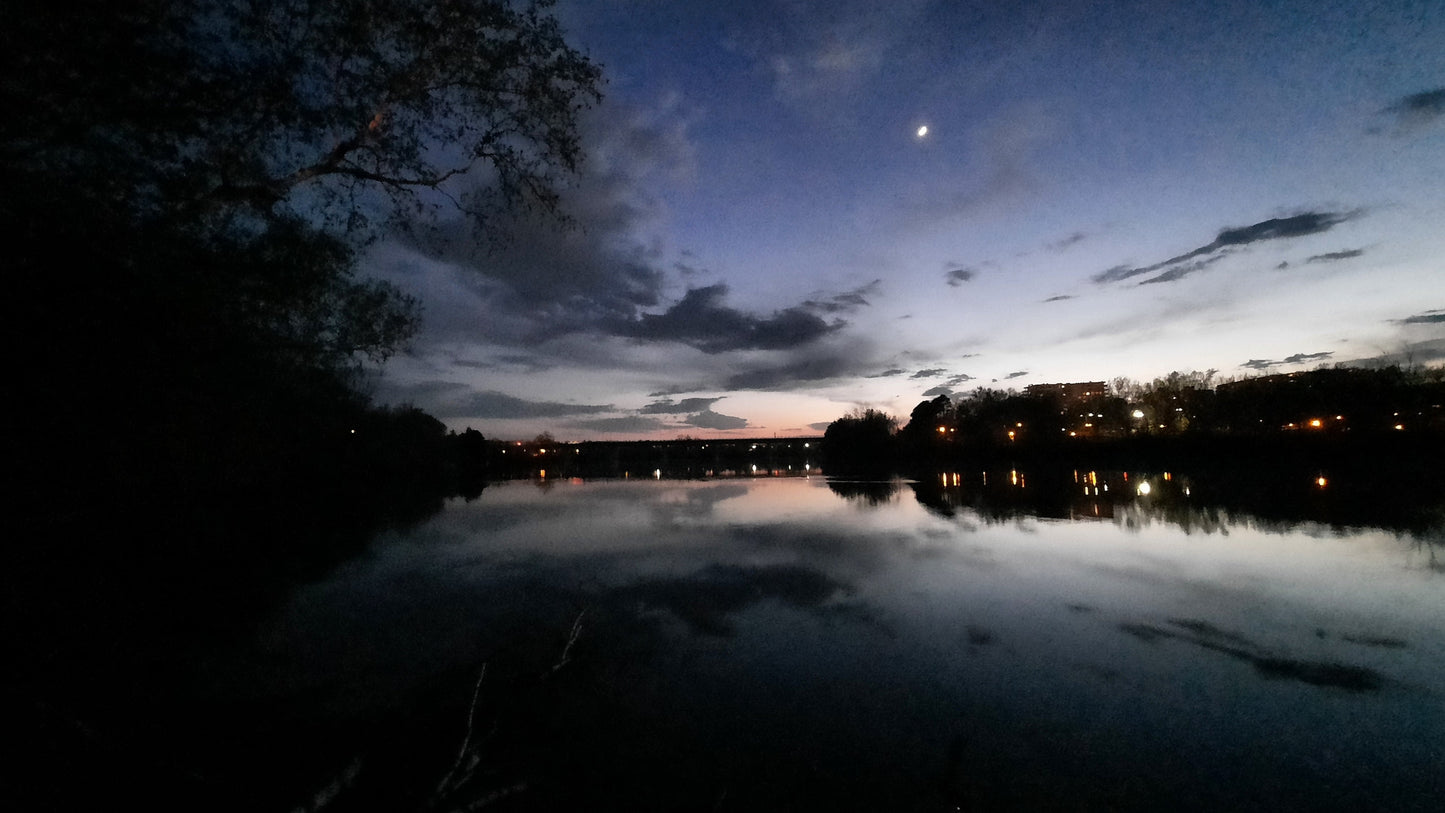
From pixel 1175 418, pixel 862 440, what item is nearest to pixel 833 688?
pixel 862 440

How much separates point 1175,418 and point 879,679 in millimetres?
104541

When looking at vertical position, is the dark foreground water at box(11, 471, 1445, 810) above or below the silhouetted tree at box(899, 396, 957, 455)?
below

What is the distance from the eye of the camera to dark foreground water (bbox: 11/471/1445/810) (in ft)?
14.7

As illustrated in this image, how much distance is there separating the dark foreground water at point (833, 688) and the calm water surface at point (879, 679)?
37 mm

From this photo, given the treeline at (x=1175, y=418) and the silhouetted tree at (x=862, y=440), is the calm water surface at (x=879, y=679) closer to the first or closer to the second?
the treeline at (x=1175, y=418)

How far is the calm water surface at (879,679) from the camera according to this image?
4582 millimetres

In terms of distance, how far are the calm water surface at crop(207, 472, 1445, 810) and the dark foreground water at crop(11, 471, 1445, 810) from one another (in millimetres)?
37

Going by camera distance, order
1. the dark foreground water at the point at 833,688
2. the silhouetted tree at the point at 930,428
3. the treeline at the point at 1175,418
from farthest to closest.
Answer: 1. the silhouetted tree at the point at 930,428
2. the treeline at the point at 1175,418
3. the dark foreground water at the point at 833,688

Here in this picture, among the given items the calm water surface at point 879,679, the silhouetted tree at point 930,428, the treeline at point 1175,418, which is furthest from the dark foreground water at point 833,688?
the silhouetted tree at point 930,428

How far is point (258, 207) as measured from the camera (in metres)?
10.6

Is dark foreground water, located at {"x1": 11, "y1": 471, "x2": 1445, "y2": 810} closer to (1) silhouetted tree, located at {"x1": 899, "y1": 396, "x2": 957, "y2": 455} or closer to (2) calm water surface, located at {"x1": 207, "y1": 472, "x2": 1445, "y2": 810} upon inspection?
(2) calm water surface, located at {"x1": 207, "y1": 472, "x2": 1445, "y2": 810}

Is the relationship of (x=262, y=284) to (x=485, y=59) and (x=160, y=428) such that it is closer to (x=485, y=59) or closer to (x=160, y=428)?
(x=160, y=428)

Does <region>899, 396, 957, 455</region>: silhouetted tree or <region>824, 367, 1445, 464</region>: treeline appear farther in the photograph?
<region>899, 396, 957, 455</region>: silhouetted tree

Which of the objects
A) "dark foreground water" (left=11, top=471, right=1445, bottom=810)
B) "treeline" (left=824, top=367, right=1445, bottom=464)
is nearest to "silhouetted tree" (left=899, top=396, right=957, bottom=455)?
"treeline" (left=824, top=367, right=1445, bottom=464)
